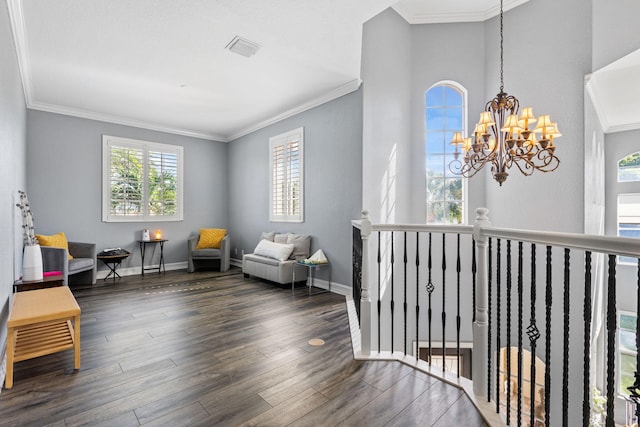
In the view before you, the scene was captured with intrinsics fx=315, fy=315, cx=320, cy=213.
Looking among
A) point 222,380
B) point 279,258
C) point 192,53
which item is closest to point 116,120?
point 192,53

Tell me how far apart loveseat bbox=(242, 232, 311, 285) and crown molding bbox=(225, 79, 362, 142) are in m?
2.12

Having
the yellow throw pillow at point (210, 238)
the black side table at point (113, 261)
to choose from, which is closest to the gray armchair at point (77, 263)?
the black side table at point (113, 261)

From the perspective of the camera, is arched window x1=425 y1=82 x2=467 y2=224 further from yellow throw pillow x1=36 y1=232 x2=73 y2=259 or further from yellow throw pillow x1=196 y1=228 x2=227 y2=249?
yellow throw pillow x1=36 y1=232 x2=73 y2=259

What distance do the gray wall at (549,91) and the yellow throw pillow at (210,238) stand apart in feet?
16.7

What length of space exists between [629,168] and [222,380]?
25.2ft

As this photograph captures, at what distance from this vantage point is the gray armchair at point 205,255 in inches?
240

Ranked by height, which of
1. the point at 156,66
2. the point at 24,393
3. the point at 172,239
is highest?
the point at 156,66

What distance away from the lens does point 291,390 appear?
6.72 ft

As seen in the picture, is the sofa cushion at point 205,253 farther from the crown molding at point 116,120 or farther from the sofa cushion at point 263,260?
the crown molding at point 116,120

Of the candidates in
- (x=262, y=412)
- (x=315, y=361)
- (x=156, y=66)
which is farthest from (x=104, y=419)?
(x=156, y=66)

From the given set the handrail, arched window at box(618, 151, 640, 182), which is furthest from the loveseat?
arched window at box(618, 151, 640, 182)

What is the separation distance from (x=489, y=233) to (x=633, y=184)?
614cm

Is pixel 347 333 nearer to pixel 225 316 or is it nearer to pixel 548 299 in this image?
pixel 225 316

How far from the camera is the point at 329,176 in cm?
484
